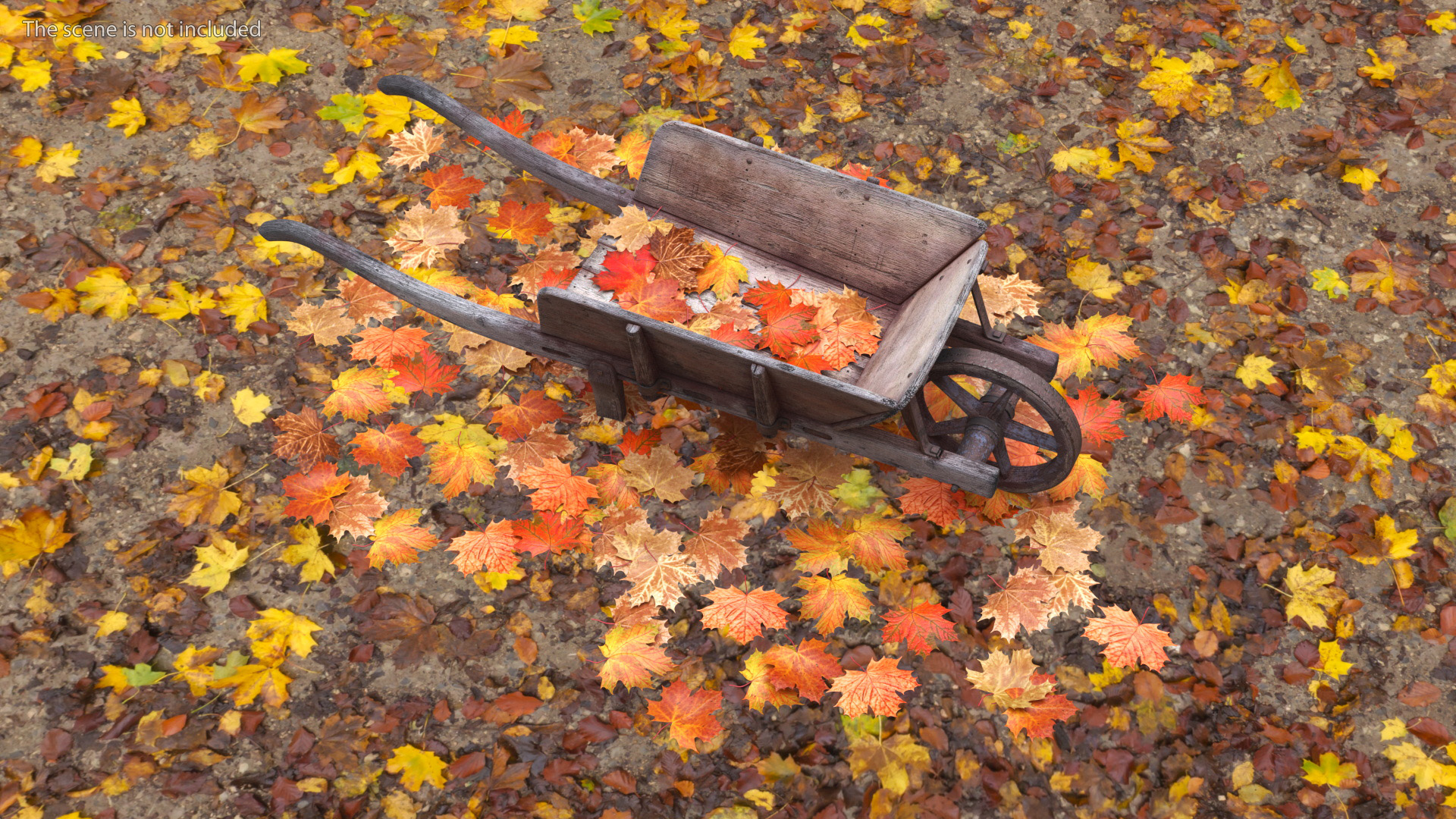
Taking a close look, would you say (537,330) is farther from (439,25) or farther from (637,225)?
(439,25)

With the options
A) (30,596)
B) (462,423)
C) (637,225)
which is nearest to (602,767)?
(462,423)

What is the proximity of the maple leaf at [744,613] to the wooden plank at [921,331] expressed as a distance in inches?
32.1

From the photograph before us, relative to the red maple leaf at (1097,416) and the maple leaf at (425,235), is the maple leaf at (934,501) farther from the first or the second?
the maple leaf at (425,235)

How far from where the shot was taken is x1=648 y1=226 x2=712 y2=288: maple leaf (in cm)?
297

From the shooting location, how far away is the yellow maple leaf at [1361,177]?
12.5ft

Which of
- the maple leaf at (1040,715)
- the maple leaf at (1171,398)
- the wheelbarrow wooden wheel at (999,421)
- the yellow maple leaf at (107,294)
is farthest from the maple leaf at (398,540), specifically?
the maple leaf at (1171,398)

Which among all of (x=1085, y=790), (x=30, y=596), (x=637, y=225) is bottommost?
(x=1085, y=790)

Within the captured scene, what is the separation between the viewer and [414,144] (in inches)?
150

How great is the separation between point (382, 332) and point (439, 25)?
1.87 metres

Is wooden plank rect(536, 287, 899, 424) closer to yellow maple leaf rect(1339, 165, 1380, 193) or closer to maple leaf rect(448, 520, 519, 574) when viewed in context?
maple leaf rect(448, 520, 519, 574)

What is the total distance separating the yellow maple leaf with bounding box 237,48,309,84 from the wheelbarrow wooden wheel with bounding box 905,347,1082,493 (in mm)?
3378

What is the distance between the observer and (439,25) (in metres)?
4.24

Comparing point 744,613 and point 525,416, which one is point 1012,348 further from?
point 525,416

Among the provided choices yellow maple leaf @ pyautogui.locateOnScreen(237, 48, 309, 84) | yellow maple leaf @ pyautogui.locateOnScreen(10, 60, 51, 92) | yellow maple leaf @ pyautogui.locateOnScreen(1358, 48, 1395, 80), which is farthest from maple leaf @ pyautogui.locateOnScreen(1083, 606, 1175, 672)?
yellow maple leaf @ pyautogui.locateOnScreen(10, 60, 51, 92)
